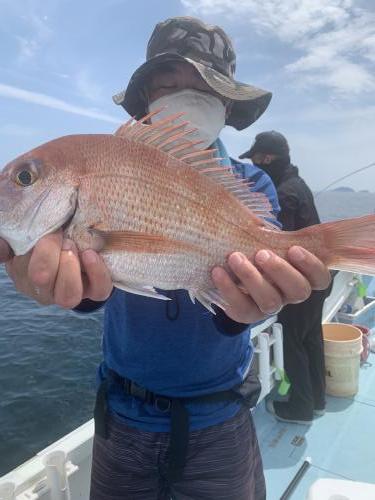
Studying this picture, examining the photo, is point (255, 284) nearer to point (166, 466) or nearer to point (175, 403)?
point (175, 403)

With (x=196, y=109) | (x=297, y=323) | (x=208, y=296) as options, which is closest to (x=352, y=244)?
(x=208, y=296)

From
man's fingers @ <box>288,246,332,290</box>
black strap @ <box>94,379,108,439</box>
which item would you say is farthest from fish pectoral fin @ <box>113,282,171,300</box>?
black strap @ <box>94,379,108,439</box>

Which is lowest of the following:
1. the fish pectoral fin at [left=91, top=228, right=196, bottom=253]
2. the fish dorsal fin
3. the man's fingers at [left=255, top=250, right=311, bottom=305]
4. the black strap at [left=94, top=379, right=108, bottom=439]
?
the black strap at [left=94, top=379, right=108, bottom=439]

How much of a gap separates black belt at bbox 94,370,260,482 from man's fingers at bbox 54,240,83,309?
60cm

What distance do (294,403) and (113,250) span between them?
3.49m

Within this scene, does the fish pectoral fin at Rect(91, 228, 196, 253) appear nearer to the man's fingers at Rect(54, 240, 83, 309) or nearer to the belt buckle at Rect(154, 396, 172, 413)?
the man's fingers at Rect(54, 240, 83, 309)

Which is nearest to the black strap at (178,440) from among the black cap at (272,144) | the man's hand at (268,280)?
the man's hand at (268,280)

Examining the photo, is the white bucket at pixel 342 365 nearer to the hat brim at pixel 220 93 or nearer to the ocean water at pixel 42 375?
the hat brim at pixel 220 93

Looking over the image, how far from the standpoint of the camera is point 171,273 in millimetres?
1712

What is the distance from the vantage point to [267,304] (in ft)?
5.73

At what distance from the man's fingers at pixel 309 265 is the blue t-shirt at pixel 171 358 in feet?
1.31

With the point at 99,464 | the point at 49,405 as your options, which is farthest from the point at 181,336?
the point at 49,405

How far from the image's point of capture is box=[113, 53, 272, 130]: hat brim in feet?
6.75

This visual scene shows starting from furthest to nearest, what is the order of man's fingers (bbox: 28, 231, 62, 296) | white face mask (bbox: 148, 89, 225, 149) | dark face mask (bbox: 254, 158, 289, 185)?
dark face mask (bbox: 254, 158, 289, 185), white face mask (bbox: 148, 89, 225, 149), man's fingers (bbox: 28, 231, 62, 296)
